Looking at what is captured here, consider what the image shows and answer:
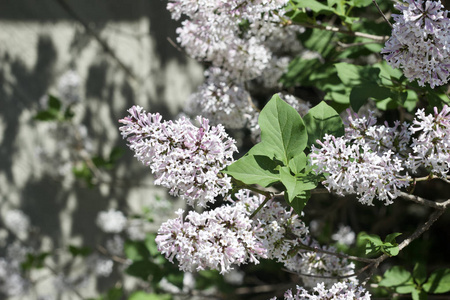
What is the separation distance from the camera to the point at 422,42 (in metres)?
0.92

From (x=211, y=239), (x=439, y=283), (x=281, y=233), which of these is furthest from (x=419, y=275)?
(x=211, y=239)

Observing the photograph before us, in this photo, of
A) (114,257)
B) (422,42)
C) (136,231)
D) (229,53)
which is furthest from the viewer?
(136,231)

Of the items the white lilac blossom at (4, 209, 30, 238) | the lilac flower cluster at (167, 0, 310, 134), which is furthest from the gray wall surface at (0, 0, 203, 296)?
the lilac flower cluster at (167, 0, 310, 134)

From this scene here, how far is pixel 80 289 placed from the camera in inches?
110

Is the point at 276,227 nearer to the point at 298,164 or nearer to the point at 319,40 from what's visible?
the point at 298,164

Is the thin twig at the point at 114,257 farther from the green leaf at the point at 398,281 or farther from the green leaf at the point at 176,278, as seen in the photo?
the green leaf at the point at 398,281

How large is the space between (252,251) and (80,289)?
6.92ft

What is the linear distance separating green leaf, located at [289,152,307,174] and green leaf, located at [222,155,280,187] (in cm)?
4

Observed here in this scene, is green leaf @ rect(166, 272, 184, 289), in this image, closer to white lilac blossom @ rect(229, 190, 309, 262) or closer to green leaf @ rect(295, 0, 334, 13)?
white lilac blossom @ rect(229, 190, 309, 262)

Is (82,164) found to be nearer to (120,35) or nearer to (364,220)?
(120,35)

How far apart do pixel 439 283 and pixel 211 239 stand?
84 cm

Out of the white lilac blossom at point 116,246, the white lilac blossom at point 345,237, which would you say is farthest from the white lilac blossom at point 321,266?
the white lilac blossom at point 116,246

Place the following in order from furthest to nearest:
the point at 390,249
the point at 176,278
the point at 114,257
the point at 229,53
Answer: the point at 114,257
the point at 176,278
the point at 229,53
the point at 390,249

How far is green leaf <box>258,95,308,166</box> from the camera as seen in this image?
3.52 feet
